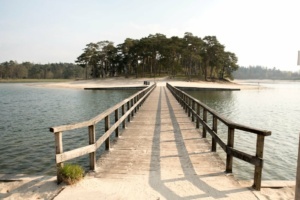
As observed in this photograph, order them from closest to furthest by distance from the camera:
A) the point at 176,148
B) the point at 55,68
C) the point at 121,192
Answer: the point at 121,192, the point at 176,148, the point at 55,68

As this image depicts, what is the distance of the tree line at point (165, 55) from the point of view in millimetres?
80625

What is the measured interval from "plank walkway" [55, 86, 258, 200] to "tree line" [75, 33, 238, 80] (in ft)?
240

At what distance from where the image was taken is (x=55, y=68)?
616 feet

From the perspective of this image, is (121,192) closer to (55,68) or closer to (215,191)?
(215,191)

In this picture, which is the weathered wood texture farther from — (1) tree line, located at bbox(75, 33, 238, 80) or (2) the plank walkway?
(1) tree line, located at bbox(75, 33, 238, 80)

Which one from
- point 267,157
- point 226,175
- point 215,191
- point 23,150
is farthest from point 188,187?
point 23,150

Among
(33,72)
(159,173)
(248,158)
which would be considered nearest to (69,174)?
(159,173)

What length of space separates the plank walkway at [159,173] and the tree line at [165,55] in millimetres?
73106

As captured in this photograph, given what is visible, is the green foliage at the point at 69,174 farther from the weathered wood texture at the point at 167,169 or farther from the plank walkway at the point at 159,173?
the weathered wood texture at the point at 167,169

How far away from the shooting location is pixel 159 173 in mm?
5457

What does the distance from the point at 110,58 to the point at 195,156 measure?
96.3m

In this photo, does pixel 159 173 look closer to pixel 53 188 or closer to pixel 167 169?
pixel 167 169

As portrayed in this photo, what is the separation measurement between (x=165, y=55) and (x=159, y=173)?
81.8m

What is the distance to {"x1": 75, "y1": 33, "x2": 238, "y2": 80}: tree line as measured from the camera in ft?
265
